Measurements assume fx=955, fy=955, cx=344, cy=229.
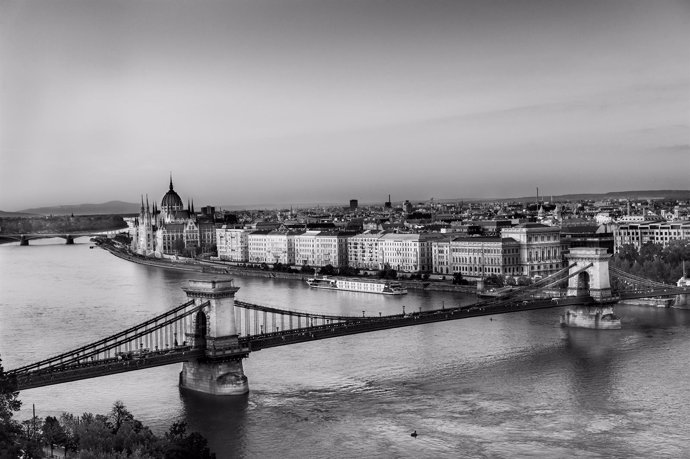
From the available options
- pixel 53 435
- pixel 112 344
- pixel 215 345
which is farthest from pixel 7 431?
pixel 215 345

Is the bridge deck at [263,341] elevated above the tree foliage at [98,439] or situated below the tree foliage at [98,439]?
above

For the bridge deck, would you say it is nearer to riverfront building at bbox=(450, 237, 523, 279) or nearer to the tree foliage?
the tree foliage

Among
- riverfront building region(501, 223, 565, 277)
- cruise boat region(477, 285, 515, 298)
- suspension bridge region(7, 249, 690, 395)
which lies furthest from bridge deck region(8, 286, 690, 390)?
riverfront building region(501, 223, 565, 277)

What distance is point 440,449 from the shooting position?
30.7 feet

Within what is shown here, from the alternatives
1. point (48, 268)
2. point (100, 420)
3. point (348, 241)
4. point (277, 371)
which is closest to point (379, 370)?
point (277, 371)

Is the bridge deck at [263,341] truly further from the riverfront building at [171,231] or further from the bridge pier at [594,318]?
the riverfront building at [171,231]

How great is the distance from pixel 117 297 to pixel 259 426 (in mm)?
13958

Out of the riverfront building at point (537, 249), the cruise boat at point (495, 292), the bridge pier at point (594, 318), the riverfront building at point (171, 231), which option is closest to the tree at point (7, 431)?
the bridge pier at point (594, 318)

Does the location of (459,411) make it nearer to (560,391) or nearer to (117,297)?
(560,391)

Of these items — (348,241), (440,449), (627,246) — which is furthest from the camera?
(348,241)

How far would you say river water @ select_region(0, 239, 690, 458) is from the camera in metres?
9.70

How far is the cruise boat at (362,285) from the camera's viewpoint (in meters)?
24.1

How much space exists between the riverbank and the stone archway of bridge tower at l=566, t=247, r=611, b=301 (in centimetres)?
516

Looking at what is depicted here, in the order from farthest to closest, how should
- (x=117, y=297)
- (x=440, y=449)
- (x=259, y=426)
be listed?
(x=117, y=297), (x=259, y=426), (x=440, y=449)
